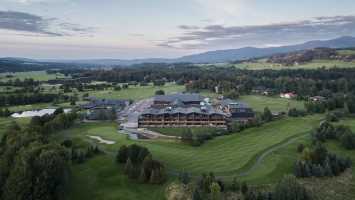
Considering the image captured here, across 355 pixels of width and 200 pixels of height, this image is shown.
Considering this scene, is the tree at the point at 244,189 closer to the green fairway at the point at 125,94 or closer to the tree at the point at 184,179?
the tree at the point at 184,179

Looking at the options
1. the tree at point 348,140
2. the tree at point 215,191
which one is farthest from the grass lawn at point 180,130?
the tree at point 215,191

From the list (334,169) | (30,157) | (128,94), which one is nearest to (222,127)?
(334,169)

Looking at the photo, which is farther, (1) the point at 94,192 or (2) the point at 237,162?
(2) the point at 237,162

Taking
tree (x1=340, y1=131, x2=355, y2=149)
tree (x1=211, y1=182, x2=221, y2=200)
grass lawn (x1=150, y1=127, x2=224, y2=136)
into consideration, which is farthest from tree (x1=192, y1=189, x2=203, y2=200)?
tree (x1=340, y1=131, x2=355, y2=149)

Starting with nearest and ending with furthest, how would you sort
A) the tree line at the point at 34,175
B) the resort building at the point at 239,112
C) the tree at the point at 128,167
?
the tree line at the point at 34,175 < the tree at the point at 128,167 < the resort building at the point at 239,112

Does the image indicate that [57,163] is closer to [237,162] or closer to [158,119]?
[237,162]

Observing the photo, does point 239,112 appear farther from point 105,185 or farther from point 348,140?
point 105,185

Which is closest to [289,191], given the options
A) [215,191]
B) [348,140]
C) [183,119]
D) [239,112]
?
[215,191]

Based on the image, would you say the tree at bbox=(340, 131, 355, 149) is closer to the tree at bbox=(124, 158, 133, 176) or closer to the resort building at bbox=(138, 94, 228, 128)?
the resort building at bbox=(138, 94, 228, 128)

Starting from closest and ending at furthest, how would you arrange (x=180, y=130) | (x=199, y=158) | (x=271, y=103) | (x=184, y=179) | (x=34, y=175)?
(x=34, y=175), (x=184, y=179), (x=199, y=158), (x=180, y=130), (x=271, y=103)
